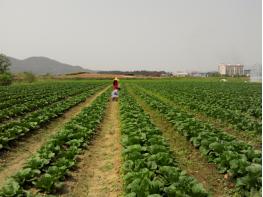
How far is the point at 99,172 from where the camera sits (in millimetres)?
7918

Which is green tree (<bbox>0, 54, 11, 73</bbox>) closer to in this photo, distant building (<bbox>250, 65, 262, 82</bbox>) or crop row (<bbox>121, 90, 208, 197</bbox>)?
distant building (<bbox>250, 65, 262, 82</bbox>)

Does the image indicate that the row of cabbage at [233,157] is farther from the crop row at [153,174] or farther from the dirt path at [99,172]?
the dirt path at [99,172]

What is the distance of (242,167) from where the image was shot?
21.1 ft

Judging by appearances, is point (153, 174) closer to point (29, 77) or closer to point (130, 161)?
point (130, 161)

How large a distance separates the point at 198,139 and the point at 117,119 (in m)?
6.93

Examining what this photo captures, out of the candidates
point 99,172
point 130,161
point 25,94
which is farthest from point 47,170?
point 25,94

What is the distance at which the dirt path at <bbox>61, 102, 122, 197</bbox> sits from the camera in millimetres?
6727

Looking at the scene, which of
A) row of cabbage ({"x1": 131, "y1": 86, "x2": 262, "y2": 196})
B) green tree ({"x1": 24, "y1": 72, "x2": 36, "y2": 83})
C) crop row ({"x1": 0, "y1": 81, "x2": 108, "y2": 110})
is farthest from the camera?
green tree ({"x1": 24, "y1": 72, "x2": 36, "y2": 83})

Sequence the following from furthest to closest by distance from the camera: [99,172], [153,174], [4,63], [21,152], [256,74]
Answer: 1. [4,63]
2. [256,74]
3. [21,152]
4. [99,172]
5. [153,174]

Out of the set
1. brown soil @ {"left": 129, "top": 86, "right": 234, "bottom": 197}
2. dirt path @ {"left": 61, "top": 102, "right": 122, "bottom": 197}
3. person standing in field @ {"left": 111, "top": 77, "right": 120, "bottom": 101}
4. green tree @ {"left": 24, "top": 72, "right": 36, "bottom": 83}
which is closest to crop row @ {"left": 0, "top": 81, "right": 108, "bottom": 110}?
person standing in field @ {"left": 111, "top": 77, "right": 120, "bottom": 101}

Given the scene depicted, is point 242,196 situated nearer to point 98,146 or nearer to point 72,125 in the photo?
point 98,146

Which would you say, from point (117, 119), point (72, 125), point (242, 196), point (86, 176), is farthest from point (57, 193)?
point (117, 119)

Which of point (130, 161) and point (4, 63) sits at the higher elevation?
point (4, 63)

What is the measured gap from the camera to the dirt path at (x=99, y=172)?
22.1 feet
